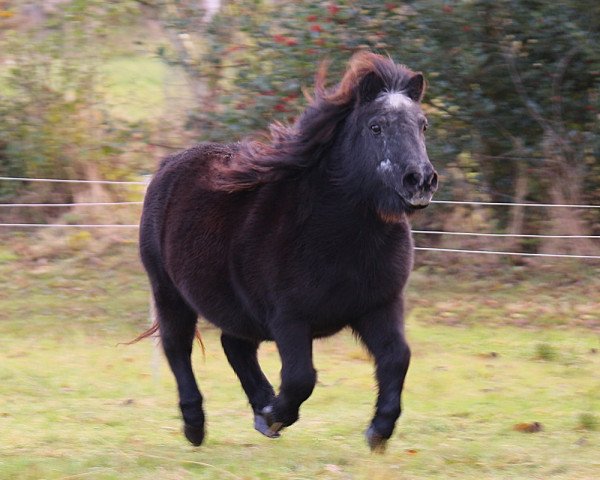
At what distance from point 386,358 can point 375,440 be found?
43 cm

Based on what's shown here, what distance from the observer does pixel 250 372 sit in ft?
20.2

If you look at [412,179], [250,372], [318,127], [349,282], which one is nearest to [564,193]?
[250,372]

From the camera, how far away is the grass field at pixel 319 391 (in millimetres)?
5199

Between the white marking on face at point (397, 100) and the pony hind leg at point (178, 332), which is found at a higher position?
the white marking on face at point (397, 100)

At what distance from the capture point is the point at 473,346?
9016 millimetres

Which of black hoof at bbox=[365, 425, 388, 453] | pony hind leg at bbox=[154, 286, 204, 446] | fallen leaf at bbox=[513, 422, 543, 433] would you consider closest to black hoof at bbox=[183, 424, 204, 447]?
pony hind leg at bbox=[154, 286, 204, 446]

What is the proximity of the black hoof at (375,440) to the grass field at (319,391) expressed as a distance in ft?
0.22

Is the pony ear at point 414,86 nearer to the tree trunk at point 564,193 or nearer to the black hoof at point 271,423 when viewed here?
the black hoof at point 271,423

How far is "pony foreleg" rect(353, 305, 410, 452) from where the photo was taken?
4895mm

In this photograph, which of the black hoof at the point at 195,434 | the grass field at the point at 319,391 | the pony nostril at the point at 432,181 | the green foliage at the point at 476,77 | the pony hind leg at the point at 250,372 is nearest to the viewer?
the pony nostril at the point at 432,181

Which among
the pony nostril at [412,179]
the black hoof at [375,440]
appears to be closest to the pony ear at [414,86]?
the pony nostril at [412,179]

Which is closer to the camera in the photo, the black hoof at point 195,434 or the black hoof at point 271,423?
the black hoof at point 271,423

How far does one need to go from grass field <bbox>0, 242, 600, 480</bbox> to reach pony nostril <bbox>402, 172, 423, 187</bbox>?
127 cm

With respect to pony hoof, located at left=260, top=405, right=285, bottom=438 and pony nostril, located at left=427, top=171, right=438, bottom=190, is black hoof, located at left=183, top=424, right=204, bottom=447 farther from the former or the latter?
pony nostril, located at left=427, top=171, right=438, bottom=190
